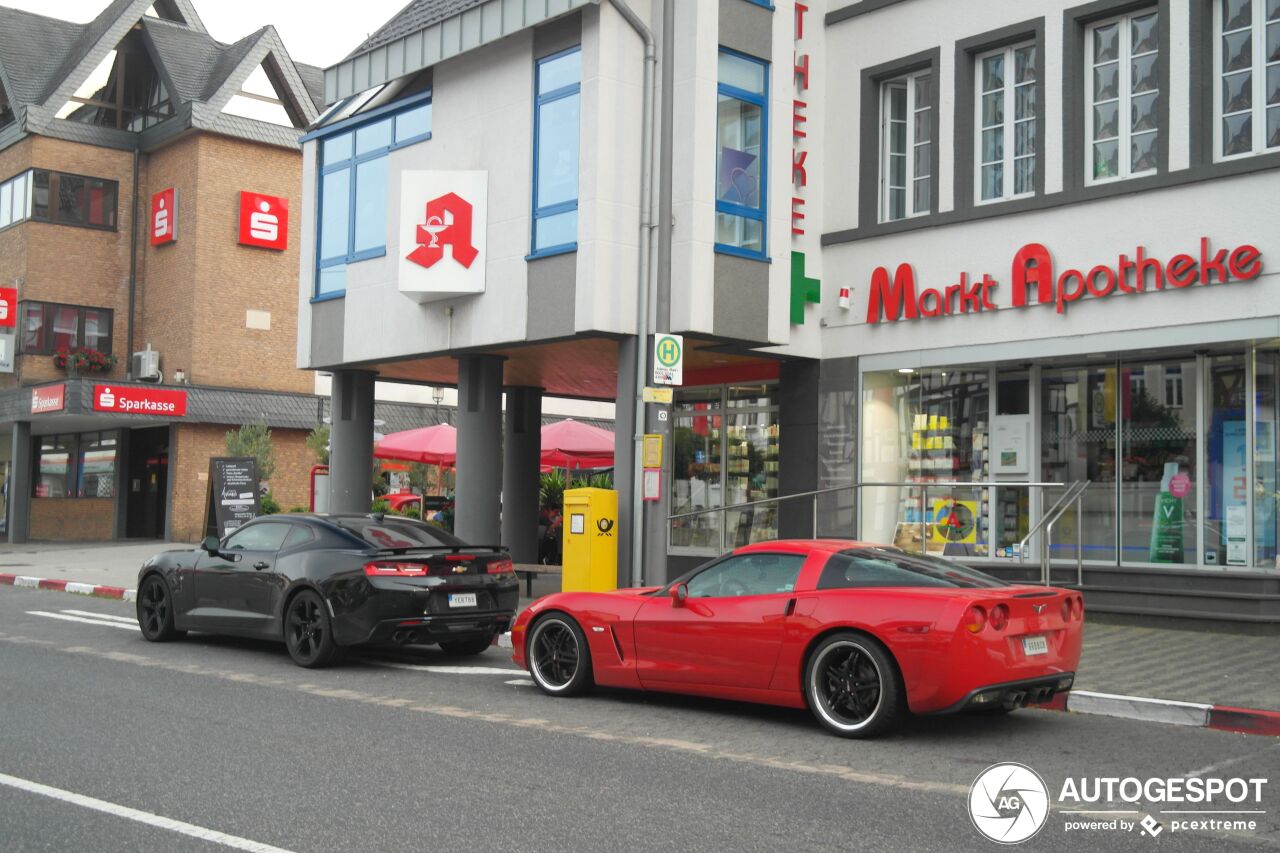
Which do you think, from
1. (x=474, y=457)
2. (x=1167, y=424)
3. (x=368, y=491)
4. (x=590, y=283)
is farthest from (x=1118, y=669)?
(x=368, y=491)

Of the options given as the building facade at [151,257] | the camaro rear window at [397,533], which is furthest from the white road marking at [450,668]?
the building facade at [151,257]

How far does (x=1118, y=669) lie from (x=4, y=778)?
28.5 feet

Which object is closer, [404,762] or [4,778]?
[4,778]

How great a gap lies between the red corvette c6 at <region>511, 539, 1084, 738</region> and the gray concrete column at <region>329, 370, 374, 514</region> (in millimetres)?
12329

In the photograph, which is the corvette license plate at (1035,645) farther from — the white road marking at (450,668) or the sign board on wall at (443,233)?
the sign board on wall at (443,233)

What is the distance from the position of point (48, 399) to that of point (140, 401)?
2.43m

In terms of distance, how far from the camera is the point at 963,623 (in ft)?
26.5


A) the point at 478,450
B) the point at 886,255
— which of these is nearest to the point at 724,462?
the point at 478,450

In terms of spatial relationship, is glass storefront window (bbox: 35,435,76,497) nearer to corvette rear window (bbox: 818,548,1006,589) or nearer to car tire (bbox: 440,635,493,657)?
car tire (bbox: 440,635,493,657)

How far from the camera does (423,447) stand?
25.4m

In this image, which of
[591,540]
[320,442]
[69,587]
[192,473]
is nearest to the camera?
[591,540]

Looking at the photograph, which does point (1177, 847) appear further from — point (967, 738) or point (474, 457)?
point (474, 457)

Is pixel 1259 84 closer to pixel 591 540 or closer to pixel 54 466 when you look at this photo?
pixel 591 540

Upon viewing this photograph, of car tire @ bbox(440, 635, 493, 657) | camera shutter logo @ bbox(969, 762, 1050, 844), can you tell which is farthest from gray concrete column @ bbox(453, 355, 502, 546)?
camera shutter logo @ bbox(969, 762, 1050, 844)
